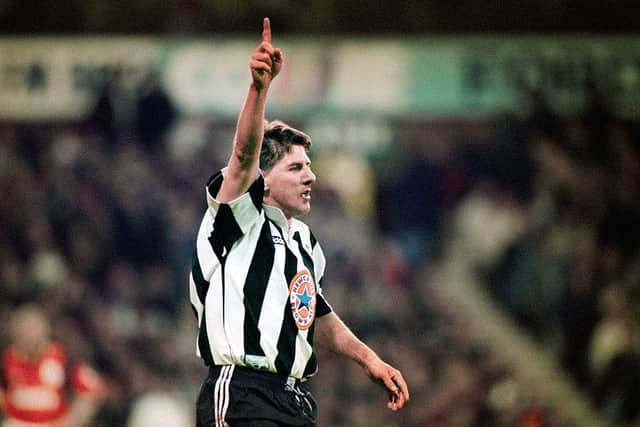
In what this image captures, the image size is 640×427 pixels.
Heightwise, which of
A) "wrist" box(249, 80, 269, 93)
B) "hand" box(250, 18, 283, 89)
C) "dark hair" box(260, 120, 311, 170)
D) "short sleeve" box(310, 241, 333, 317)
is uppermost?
"hand" box(250, 18, 283, 89)

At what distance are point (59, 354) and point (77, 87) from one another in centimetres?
483

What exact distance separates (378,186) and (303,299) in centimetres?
830

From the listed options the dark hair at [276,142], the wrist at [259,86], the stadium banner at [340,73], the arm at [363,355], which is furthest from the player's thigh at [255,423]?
the stadium banner at [340,73]

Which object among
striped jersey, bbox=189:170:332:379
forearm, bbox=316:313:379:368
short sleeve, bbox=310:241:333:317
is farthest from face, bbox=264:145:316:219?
forearm, bbox=316:313:379:368

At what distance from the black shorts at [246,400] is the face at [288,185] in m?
0.70

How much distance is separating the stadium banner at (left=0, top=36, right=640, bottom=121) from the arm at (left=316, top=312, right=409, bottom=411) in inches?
298

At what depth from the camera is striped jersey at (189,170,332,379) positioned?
13.8ft

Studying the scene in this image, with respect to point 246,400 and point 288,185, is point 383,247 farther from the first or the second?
point 246,400

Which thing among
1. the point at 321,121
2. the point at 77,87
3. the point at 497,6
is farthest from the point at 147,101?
the point at 497,6

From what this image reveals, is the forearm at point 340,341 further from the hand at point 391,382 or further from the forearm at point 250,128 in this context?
the forearm at point 250,128

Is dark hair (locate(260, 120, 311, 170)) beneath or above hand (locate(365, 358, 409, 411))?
above

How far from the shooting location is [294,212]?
179 inches

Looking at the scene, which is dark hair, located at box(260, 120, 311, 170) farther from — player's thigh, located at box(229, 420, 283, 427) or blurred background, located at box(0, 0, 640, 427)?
blurred background, located at box(0, 0, 640, 427)

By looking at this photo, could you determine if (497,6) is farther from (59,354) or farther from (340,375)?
(59,354)
